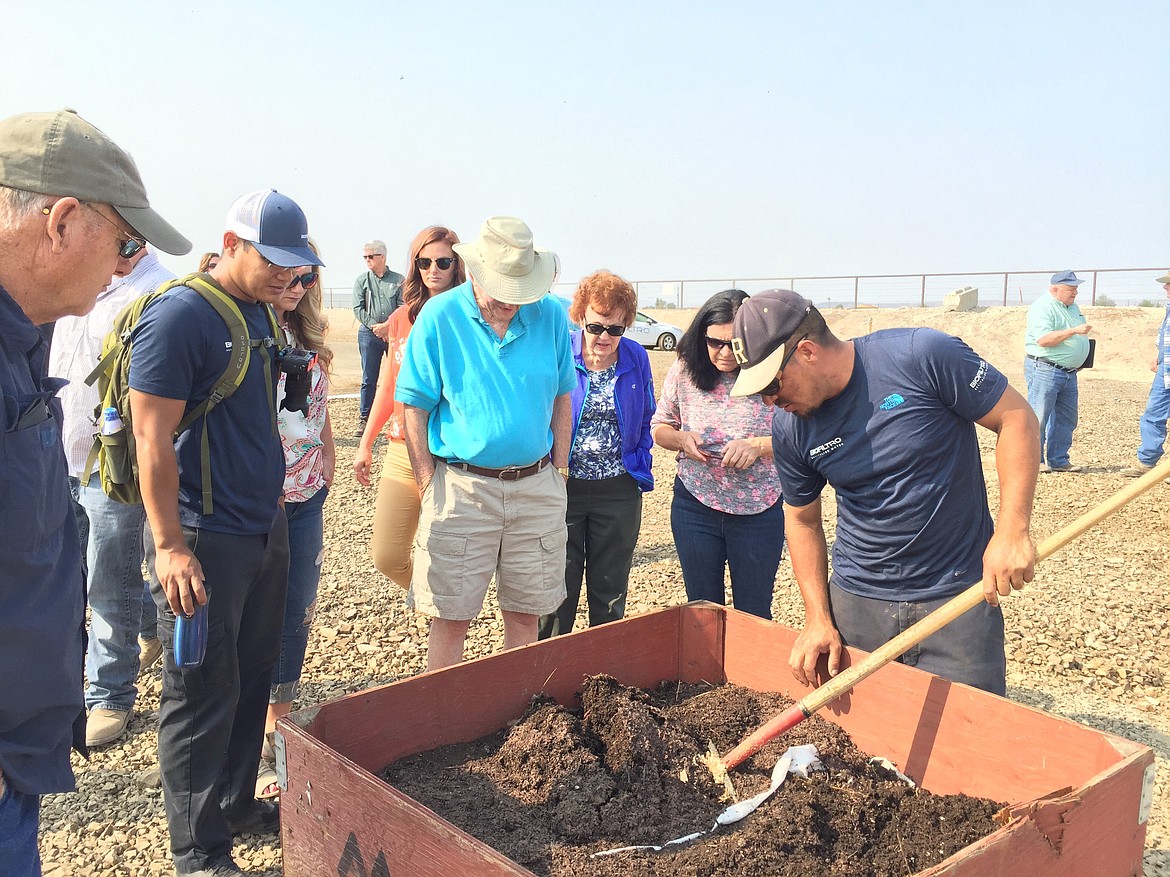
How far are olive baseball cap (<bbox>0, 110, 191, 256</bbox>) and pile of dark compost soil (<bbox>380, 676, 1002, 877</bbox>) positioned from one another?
5.46ft

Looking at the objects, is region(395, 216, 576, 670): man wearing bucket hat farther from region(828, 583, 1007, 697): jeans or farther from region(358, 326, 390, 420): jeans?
region(358, 326, 390, 420): jeans

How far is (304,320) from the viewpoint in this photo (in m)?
3.75

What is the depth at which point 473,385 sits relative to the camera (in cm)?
344

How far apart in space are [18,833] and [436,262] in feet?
10.7

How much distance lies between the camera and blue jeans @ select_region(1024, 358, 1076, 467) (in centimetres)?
951

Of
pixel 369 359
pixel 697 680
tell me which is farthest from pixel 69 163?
pixel 369 359

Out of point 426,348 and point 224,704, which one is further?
point 426,348

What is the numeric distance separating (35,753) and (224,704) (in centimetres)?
119

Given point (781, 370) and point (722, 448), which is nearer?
point (781, 370)

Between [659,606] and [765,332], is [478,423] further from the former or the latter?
[659,606]

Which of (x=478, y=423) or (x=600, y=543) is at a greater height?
(x=478, y=423)

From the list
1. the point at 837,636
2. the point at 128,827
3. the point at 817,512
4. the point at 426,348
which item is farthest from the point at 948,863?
the point at 128,827

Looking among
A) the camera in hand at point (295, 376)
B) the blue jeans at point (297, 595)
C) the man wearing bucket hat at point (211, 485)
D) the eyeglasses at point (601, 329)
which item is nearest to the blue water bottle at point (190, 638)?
the man wearing bucket hat at point (211, 485)

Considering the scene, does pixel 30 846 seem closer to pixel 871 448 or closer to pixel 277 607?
pixel 277 607
